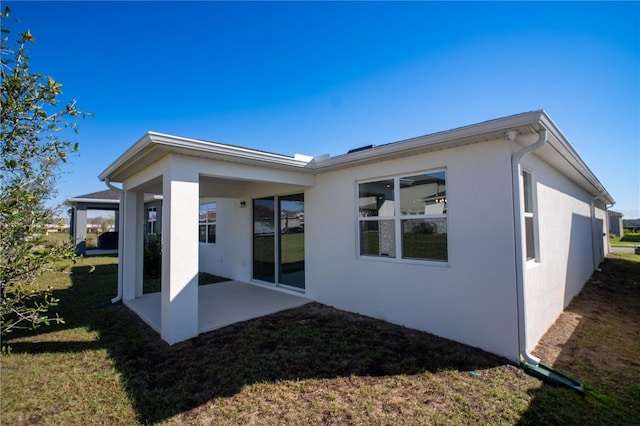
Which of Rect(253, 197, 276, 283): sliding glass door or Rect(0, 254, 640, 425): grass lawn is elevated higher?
Rect(253, 197, 276, 283): sliding glass door

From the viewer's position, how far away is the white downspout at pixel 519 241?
3.86 metres

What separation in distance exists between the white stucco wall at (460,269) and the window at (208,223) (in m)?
6.51

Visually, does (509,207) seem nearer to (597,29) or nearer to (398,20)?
(597,29)

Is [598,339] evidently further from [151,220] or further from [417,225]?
[151,220]

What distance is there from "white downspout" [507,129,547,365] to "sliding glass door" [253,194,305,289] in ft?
15.6

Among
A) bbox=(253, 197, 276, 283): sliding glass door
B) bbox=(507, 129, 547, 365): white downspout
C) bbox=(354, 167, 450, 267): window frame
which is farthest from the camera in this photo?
bbox=(253, 197, 276, 283): sliding glass door

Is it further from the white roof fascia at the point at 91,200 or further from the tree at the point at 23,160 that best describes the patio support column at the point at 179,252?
the white roof fascia at the point at 91,200

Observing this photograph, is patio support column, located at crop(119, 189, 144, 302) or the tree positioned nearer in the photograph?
the tree

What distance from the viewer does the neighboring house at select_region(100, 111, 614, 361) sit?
4117 millimetres

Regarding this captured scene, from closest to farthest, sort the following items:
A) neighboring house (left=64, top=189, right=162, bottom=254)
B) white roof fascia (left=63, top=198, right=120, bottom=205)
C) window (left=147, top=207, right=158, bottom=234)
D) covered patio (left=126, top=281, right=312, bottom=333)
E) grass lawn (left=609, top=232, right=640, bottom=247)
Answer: covered patio (left=126, top=281, right=312, bottom=333)
neighboring house (left=64, top=189, right=162, bottom=254)
white roof fascia (left=63, top=198, right=120, bottom=205)
window (left=147, top=207, right=158, bottom=234)
grass lawn (left=609, top=232, right=640, bottom=247)

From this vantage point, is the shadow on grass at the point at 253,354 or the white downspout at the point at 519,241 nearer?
the shadow on grass at the point at 253,354

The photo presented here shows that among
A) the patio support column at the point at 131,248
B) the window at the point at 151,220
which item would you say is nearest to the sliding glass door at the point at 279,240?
the patio support column at the point at 131,248

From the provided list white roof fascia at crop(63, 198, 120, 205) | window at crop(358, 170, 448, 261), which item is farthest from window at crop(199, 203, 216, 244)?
white roof fascia at crop(63, 198, 120, 205)

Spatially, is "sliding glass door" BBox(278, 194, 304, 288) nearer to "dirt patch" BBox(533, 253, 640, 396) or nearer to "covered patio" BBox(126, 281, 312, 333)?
"covered patio" BBox(126, 281, 312, 333)
